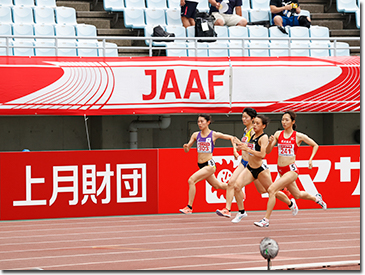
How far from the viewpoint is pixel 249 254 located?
8.19 m

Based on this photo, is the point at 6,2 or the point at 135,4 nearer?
the point at 6,2

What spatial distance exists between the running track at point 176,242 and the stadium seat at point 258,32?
6.41 meters

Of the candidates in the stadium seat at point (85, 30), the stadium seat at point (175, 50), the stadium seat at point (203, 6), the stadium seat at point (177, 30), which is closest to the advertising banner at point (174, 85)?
the stadium seat at point (175, 50)

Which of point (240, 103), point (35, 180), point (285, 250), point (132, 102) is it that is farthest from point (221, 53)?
point (285, 250)

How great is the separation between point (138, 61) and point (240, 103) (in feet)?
8.88

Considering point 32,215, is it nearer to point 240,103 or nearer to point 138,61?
point 138,61

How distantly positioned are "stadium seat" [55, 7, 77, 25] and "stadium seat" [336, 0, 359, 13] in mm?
8341

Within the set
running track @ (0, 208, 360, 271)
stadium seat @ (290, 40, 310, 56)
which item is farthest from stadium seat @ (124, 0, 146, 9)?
running track @ (0, 208, 360, 271)

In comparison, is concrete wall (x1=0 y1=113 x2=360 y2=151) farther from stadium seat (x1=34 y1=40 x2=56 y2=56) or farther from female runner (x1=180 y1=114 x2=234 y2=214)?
female runner (x1=180 y1=114 x2=234 y2=214)

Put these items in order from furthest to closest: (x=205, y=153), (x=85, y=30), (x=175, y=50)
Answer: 1. (x=85, y=30)
2. (x=175, y=50)
3. (x=205, y=153)

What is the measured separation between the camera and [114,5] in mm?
17297

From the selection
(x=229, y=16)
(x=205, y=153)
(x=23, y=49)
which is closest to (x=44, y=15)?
(x=23, y=49)

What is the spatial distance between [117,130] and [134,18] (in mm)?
3290

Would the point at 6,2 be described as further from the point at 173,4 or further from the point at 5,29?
the point at 173,4
